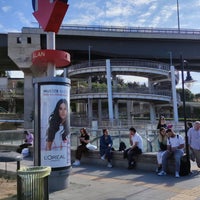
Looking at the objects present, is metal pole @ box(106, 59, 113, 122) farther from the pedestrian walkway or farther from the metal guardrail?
the pedestrian walkway

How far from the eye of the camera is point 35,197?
6.80 metres

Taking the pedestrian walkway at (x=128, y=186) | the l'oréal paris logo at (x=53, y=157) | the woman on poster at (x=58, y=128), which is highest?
the woman on poster at (x=58, y=128)

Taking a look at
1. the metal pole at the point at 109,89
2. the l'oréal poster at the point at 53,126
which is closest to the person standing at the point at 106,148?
the l'oréal poster at the point at 53,126

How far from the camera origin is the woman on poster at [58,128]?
31.5ft

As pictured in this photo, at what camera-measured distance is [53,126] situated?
9.62 metres

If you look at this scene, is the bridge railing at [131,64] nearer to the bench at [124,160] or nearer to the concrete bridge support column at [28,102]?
the concrete bridge support column at [28,102]

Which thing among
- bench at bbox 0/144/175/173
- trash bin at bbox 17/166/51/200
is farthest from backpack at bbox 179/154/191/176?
trash bin at bbox 17/166/51/200

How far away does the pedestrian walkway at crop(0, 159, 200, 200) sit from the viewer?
832cm

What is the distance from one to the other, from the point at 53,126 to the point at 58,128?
16cm

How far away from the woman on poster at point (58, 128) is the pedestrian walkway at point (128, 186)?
1.25m

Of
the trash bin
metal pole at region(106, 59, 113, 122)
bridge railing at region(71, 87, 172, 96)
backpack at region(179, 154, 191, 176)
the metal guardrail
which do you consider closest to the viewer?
the trash bin

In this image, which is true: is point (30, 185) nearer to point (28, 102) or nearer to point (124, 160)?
point (124, 160)

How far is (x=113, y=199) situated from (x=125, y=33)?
49941mm

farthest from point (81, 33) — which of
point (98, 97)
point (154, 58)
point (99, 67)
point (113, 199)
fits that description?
point (113, 199)
